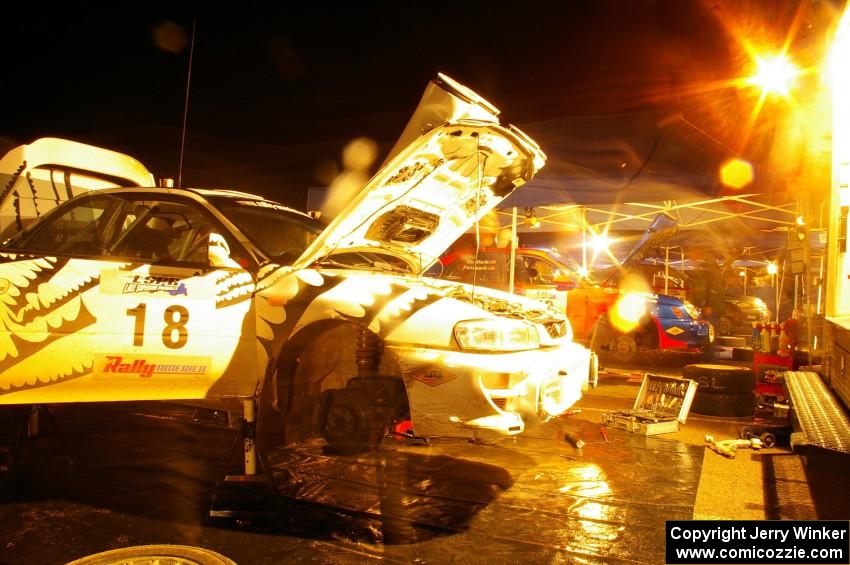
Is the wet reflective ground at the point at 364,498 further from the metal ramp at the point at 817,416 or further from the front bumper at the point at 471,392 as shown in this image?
the metal ramp at the point at 817,416

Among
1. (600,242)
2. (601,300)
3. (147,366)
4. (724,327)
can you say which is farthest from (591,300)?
(147,366)

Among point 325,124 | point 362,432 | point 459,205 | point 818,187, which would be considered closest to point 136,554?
point 362,432

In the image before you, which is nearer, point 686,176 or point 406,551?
point 406,551

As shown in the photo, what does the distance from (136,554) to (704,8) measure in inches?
370

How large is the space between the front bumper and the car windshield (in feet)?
3.63

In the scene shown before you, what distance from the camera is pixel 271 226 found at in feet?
12.5

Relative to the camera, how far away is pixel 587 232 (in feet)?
40.7

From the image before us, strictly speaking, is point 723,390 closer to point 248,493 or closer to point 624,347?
point 624,347

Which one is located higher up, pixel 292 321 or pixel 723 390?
pixel 292 321

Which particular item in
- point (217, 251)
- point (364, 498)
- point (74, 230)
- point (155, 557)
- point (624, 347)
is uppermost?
point (74, 230)

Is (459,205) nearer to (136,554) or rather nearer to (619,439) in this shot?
(619,439)

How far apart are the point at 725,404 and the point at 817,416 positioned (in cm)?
239

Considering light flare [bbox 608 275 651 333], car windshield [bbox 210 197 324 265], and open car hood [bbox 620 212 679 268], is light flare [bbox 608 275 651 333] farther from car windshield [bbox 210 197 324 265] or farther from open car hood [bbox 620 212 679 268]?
car windshield [bbox 210 197 324 265]

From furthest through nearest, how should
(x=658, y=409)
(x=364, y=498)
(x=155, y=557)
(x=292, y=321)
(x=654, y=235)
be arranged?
(x=654, y=235) < (x=658, y=409) < (x=364, y=498) < (x=292, y=321) < (x=155, y=557)
